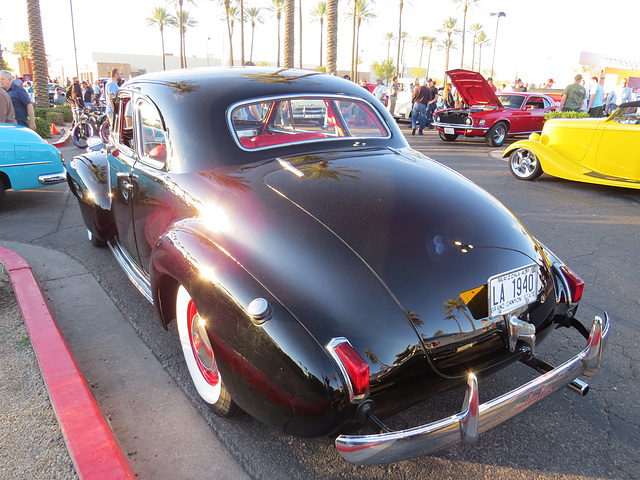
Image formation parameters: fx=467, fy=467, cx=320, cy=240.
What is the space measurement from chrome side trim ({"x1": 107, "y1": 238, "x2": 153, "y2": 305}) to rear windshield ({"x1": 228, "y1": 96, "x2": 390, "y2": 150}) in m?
1.18

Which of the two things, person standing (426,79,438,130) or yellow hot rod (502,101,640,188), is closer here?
yellow hot rod (502,101,640,188)

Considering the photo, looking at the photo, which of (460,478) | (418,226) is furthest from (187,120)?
(460,478)

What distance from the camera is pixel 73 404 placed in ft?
7.56

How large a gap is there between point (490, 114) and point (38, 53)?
593 inches

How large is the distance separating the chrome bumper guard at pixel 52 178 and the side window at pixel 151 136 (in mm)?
3591

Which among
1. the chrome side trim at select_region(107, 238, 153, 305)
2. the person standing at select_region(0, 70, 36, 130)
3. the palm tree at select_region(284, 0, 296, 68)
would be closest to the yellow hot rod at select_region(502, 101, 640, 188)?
the chrome side trim at select_region(107, 238, 153, 305)

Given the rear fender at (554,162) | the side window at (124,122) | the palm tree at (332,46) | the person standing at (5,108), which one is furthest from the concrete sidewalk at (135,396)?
the palm tree at (332,46)

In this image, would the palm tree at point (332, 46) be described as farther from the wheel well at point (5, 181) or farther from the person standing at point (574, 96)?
the wheel well at point (5, 181)

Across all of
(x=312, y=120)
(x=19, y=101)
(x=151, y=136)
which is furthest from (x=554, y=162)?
(x=19, y=101)

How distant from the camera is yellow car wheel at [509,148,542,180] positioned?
336 inches

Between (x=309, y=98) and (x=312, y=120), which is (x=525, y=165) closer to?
(x=312, y=120)

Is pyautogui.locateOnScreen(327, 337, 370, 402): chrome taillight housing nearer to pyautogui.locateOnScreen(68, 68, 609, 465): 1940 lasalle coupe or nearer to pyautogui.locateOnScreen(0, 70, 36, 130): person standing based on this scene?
pyautogui.locateOnScreen(68, 68, 609, 465): 1940 lasalle coupe

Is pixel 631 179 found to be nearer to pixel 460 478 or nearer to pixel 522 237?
pixel 522 237

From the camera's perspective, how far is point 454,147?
42.6 ft
